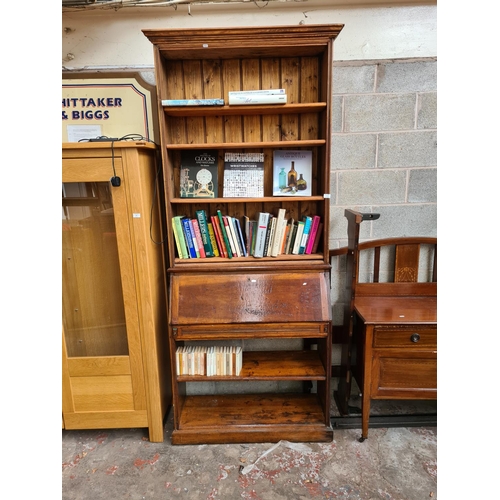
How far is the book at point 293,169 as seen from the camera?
1.89 m

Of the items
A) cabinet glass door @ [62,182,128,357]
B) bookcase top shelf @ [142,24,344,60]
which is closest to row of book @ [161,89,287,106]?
bookcase top shelf @ [142,24,344,60]

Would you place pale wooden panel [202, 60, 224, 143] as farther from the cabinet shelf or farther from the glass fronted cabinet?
the cabinet shelf

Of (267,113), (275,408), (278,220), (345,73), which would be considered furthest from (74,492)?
(345,73)

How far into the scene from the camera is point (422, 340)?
1651 millimetres

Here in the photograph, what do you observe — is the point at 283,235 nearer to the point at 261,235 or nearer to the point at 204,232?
the point at 261,235

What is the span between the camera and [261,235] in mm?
1840

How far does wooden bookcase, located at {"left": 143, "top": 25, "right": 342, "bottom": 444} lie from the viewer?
1675mm

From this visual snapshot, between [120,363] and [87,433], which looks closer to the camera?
[120,363]

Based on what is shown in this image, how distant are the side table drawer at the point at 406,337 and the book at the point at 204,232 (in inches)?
39.7

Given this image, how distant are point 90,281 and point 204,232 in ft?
2.38

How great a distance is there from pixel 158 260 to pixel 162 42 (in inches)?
45.7

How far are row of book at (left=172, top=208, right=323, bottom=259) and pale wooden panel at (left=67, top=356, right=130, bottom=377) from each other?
0.69 m

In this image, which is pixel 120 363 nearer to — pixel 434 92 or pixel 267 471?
pixel 267 471

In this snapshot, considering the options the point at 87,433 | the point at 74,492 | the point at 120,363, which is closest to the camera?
the point at 74,492
